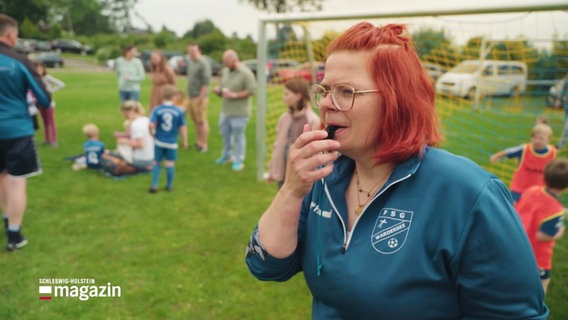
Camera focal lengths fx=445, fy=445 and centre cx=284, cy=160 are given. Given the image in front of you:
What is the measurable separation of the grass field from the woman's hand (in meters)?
2.51

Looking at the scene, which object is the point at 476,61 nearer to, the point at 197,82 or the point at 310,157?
the point at 197,82

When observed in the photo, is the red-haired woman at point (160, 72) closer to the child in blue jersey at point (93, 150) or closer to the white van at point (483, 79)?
the child in blue jersey at point (93, 150)

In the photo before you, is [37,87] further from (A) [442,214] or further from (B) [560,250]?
(B) [560,250]

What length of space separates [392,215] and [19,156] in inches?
162

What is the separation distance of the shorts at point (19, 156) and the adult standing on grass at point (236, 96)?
3544 millimetres

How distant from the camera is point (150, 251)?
15.1 feet

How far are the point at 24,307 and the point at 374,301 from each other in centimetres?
330

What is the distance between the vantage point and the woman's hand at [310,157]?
1328 millimetres

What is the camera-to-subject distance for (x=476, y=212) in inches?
48.8

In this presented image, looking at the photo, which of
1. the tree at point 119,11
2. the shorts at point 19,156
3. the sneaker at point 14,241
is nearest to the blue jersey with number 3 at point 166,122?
the shorts at point 19,156

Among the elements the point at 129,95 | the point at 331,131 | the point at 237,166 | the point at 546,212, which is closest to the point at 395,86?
the point at 331,131

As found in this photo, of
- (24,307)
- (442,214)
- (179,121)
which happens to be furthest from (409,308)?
(179,121)

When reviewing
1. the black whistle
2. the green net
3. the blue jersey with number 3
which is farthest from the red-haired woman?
the black whistle

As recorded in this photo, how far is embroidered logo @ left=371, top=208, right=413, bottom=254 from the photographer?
130 centimetres
